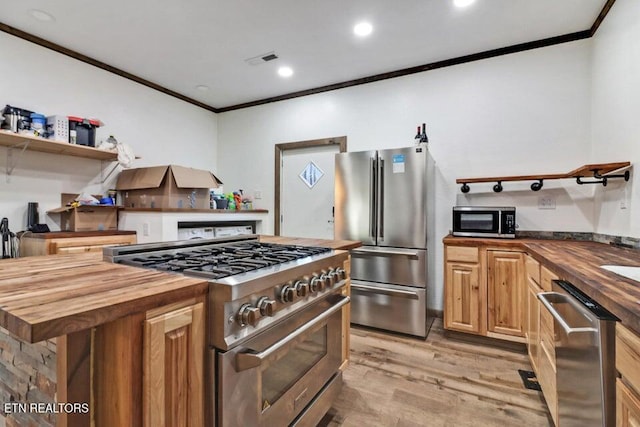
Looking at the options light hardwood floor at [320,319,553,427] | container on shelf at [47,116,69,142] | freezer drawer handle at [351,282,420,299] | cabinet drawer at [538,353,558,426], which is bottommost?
light hardwood floor at [320,319,553,427]

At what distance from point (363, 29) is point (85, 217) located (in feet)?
10.3

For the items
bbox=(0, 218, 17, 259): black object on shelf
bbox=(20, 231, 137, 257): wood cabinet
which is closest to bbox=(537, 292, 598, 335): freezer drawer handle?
bbox=(20, 231, 137, 257): wood cabinet

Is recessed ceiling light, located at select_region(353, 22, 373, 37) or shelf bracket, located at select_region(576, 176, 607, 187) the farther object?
recessed ceiling light, located at select_region(353, 22, 373, 37)

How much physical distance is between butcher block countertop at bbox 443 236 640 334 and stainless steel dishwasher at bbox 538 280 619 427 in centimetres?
6

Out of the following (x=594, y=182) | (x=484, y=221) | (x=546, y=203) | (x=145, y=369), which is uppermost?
(x=594, y=182)

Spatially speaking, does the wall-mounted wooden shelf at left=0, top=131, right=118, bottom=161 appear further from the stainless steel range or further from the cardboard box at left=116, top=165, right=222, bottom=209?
the stainless steel range

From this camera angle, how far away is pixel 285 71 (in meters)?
3.46

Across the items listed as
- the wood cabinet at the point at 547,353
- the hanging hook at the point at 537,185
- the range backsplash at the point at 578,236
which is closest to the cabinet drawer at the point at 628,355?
the wood cabinet at the point at 547,353

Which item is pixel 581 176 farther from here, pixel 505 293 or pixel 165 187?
pixel 165 187

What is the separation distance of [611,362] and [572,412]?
468mm

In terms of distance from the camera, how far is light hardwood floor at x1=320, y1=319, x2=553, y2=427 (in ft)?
5.63

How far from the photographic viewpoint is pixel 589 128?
106 inches

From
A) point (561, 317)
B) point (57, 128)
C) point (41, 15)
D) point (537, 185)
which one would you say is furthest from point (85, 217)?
point (537, 185)

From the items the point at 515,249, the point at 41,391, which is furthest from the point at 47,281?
the point at 515,249
